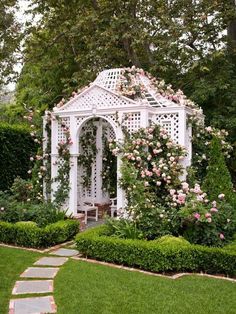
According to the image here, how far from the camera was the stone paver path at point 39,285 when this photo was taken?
4.12 meters

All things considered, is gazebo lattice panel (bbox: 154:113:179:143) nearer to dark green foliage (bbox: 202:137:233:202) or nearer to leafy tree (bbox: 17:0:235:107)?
dark green foliage (bbox: 202:137:233:202)

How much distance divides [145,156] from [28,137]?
18.2 ft

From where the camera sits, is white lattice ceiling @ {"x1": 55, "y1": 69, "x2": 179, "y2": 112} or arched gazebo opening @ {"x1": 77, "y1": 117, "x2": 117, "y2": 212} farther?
arched gazebo opening @ {"x1": 77, "y1": 117, "x2": 117, "y2": 212}

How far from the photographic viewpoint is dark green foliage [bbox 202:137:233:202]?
25.2 ft

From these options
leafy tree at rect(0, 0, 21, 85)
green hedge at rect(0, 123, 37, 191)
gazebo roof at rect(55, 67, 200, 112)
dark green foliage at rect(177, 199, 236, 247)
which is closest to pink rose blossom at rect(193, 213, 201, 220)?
dark green foliage at rect(177, 199, 236, 247)

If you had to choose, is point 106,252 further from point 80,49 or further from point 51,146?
point 80,49

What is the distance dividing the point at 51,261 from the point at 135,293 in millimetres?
1901

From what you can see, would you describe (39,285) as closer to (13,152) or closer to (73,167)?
(73,167)

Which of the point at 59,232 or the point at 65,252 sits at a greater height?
the point at 59,232

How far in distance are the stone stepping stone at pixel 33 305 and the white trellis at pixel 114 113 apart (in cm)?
355

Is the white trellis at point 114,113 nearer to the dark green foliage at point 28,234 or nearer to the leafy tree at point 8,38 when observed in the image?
the dark green foliage at point 28,234

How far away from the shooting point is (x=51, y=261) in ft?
19.9

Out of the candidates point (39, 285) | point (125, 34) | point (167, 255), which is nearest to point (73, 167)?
point (167, 255)

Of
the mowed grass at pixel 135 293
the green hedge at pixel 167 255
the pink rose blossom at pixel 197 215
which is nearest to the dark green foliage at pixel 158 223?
the green hedge at pixel 167 255
